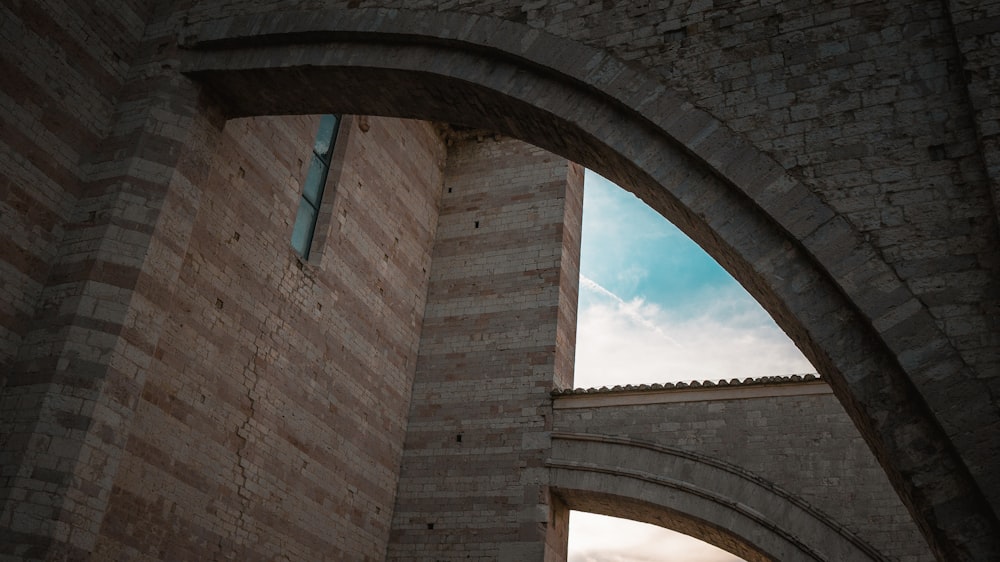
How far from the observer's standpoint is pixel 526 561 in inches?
422

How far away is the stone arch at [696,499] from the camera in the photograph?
966cm

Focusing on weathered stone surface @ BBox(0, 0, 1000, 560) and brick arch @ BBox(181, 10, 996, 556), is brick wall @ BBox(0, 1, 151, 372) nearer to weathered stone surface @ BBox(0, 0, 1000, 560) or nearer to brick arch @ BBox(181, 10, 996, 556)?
weathered stone surface @ BBox(0, 0, 1000, 560)

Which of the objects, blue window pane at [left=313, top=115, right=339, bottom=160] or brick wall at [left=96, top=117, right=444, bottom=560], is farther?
blue window pane at [left=313, top=115, right=339, bottom=160]

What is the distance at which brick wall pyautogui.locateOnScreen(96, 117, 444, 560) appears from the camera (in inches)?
331

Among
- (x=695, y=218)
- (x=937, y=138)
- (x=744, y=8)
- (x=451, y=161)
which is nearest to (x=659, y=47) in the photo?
(x=744, y=8)

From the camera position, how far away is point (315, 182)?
11461 millimetres

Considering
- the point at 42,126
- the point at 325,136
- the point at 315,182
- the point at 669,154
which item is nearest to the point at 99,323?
the point at 42,126

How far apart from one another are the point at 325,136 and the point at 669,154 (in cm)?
672

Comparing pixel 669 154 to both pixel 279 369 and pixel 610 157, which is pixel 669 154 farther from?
pixel 279 369

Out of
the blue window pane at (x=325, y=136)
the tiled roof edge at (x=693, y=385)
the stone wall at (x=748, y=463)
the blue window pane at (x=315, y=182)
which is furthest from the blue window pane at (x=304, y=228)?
the stone wall at (x=748, y=463)

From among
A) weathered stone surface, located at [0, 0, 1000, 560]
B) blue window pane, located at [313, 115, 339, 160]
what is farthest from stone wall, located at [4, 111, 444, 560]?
weathered stone surface, located at [0, 0, 1000, 560]

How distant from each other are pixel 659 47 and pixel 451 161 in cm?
827

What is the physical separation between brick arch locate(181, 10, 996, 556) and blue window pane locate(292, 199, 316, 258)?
2451mm

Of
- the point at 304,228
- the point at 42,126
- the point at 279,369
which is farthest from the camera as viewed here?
the point at 304,228
